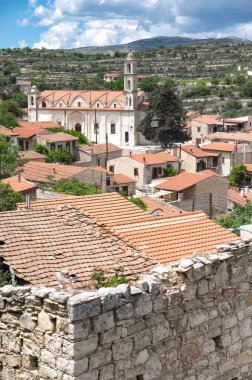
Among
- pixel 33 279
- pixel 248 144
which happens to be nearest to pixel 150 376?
pixel 33 279

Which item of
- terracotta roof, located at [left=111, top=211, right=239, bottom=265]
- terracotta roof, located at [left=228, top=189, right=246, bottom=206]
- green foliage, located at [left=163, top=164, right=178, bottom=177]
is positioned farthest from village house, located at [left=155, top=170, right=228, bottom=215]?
terracotta roof, located at [left=111, top=211, right=239, bottom=265]

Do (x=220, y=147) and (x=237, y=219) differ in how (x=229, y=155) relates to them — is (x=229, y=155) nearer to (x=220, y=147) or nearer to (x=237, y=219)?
(x=220, y=147)

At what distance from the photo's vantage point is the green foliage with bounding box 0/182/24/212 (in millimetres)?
19491

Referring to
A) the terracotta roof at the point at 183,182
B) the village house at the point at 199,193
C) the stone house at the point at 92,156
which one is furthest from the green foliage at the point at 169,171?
the village house at the point at 199,193

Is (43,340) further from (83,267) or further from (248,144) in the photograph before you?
(248,144)

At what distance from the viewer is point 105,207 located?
10148mm

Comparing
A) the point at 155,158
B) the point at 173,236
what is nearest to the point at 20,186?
the point at 173,236

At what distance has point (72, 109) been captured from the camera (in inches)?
2945

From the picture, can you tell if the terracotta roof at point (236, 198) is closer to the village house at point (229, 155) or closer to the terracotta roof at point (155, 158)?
the terracotta roof at point (155, 158)

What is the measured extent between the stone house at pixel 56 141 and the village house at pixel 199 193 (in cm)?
1585

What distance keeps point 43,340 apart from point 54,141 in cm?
4673

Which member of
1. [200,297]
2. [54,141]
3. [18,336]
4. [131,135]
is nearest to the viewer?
[18,336]

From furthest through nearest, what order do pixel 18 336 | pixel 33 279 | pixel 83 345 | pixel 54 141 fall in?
pixel 54 141 → pixel 33 279 → pixel 18 336 → pixel 83 345

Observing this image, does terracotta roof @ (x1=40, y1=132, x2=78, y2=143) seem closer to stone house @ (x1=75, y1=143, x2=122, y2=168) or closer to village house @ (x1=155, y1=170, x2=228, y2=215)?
stone house @ (x1=75, y1=143, x2=122, y2=168)
